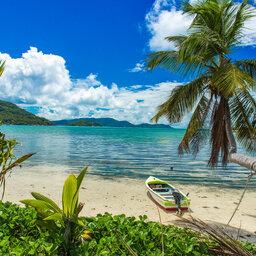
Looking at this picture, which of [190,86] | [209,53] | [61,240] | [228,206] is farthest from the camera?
[228,206]

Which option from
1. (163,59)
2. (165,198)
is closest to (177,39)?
(163,59)

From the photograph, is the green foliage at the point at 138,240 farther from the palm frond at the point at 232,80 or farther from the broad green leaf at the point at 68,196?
the palm frond at the point at 232,80

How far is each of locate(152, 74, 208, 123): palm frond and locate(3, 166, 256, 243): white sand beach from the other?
3693 millimetres

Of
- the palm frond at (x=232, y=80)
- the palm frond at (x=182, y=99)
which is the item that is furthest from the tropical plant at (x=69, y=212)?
the palm frond at (x=182, y=99)

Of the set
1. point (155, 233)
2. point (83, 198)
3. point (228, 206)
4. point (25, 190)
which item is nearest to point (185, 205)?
point (228, 206)

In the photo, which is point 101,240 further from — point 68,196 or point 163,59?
point 163,59

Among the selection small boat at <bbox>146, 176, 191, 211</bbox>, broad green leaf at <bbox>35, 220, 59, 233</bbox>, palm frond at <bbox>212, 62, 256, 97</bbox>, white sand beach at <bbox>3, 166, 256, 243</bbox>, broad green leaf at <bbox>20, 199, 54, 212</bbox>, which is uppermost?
palm frond at <bbox>212, 62, 256, 97</bbox>

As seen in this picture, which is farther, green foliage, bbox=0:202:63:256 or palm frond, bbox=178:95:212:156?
palm frond, bbox=178:95:212:156

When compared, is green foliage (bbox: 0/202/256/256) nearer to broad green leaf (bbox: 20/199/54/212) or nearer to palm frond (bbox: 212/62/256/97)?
broad green leaf (bbox: 20/199/54/212)

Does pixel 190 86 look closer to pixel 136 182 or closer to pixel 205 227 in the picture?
pixel 205 227

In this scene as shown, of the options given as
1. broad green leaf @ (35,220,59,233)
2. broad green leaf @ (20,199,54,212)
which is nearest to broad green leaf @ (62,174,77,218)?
broad green leaf @ (20,199,54,212)

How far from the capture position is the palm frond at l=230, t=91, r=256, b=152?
6109 mm

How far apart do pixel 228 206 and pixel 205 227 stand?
811 centimetres

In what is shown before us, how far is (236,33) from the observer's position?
6535 mm
